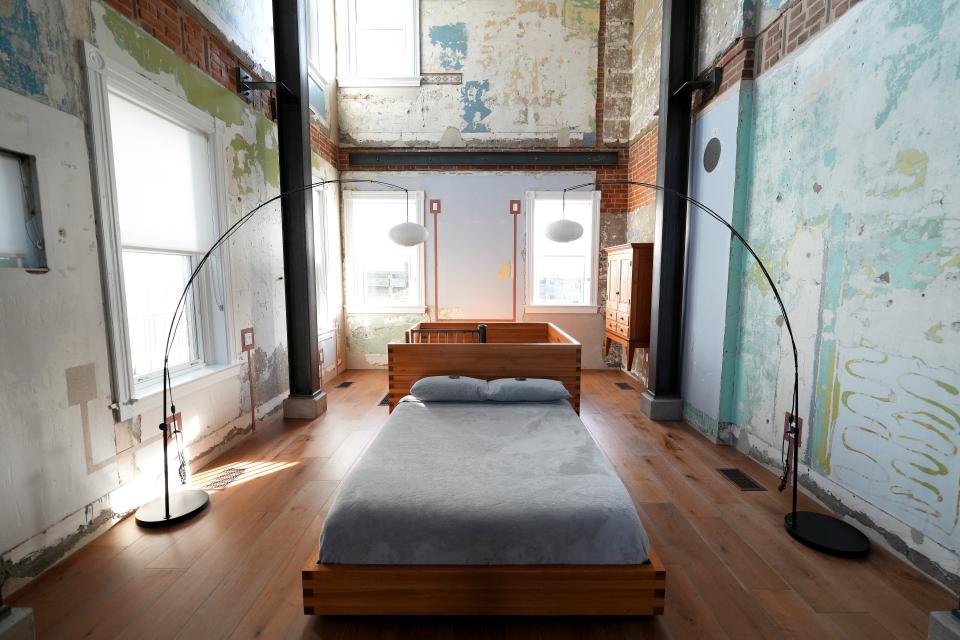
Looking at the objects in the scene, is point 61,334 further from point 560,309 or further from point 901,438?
point 560,309

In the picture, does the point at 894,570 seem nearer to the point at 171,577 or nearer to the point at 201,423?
the point at 171,577

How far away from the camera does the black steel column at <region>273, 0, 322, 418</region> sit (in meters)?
3.81

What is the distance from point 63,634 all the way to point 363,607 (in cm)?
111

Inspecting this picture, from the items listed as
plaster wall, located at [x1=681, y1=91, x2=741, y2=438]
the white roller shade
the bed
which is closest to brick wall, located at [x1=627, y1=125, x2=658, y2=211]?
plaster wall, located at [x1=681, y1=91, x2=741, y2=438]

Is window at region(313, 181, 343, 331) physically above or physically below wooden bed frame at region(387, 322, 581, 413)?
above

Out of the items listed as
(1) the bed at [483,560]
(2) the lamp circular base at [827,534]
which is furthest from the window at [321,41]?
(2) the lamp circular base at [827,534]

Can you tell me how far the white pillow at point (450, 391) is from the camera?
9.93 feet

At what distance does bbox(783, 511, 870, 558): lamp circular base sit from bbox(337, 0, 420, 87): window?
18.9 ft

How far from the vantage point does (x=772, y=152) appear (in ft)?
10.0

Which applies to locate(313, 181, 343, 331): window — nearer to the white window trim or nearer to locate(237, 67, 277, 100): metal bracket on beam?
locate(237, 67, 277, 100): metal bracket on beam

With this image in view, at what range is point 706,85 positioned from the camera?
3625 mm

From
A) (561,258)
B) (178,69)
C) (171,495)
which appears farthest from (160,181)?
(561,258)

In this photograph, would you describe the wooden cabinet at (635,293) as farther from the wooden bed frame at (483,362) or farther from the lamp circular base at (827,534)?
the lamp circular base at (827,534)

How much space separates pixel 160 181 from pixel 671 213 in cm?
392
